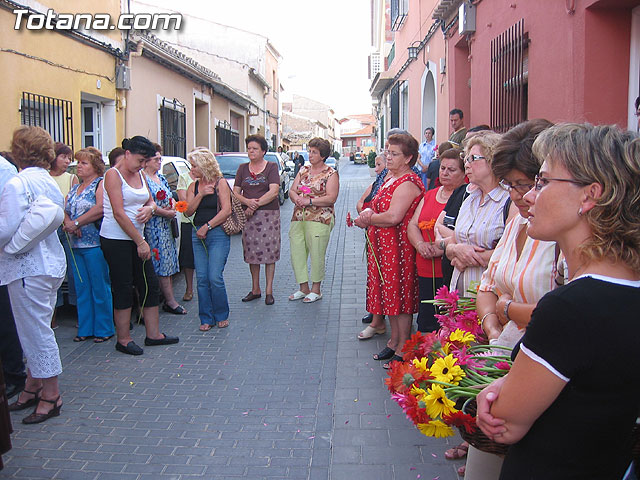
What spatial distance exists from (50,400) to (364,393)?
7.73ft

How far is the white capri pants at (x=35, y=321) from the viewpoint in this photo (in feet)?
13.3

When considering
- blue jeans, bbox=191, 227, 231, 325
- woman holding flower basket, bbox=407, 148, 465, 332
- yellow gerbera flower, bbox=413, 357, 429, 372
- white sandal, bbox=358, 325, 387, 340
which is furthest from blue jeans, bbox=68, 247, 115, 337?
yellow gerbera flower, bbox=413, 357, 429, 372

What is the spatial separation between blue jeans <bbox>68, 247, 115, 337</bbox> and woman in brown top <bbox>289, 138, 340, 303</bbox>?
7.94 ft

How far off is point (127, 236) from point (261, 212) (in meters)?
2.34

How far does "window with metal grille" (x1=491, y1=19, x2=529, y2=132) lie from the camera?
755 cm

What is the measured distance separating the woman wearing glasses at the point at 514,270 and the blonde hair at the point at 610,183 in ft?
2.67

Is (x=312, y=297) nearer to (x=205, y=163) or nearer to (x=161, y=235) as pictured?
(x=161, y=235)

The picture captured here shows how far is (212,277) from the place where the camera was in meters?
6.33

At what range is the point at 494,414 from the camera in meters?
1.72

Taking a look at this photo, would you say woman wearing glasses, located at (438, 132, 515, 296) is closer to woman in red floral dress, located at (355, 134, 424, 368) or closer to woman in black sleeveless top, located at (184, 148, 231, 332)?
woman in red floral dress, located at (355, 134, 424, 368)

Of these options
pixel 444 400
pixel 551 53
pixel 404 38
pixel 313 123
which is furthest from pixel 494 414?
pixel 313 123

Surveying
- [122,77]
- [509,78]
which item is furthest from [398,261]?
[122,77]

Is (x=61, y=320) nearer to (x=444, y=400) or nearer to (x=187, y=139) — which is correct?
(x=444, y=400)

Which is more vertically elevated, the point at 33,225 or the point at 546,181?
the point at 546,181
